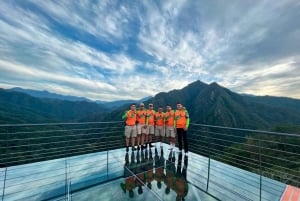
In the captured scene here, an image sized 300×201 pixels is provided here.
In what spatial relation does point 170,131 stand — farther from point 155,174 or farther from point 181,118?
point 155,174

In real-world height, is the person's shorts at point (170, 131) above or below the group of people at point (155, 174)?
above

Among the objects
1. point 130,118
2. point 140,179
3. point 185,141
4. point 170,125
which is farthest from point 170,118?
point 140,179

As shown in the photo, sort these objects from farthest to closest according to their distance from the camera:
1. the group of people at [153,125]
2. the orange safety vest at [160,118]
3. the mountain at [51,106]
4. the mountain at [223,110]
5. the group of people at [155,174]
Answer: the mountain at [51,106]
the mountain at [223,110]
the orange safety vest at [160,118]
the group of people at [153,125]
the group of people at [155,174]

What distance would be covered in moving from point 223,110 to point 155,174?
76.8 m

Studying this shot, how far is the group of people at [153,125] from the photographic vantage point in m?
5.19

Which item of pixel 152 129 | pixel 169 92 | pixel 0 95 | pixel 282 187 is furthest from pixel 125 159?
pixel 0 95

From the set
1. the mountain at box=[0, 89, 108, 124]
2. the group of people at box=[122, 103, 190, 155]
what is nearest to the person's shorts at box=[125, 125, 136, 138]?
the group of people at box=[122, 103, 190, 155]

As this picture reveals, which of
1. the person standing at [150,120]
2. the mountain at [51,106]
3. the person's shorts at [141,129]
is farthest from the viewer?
the mountain at [51,106]

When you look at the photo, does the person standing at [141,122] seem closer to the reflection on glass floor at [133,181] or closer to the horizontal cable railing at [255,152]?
the reflection on glass floor at [133,181]

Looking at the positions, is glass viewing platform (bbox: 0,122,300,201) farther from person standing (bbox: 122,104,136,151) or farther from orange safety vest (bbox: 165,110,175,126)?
orange safety vest (bbox: 165,110,175,126)

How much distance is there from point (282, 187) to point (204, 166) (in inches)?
55.7

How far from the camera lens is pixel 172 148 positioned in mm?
5484

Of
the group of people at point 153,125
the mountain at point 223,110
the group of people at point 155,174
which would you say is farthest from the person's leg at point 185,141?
the mountain at point 223,110

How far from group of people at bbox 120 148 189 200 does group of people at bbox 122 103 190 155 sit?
2.17 feet
